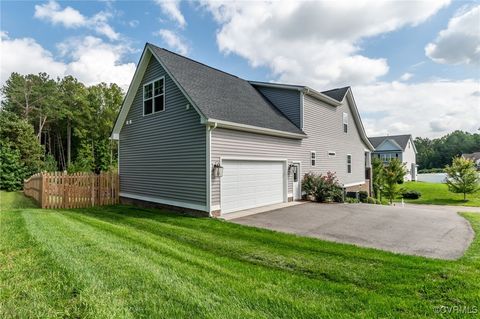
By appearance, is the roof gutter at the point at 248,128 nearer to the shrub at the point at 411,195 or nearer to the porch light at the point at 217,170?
the porch light at the point at 217,170

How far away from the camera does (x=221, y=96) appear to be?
Answer: 35.5 feet

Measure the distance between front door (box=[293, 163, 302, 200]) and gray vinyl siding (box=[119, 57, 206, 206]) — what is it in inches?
209

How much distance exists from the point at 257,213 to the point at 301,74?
38.3 ft

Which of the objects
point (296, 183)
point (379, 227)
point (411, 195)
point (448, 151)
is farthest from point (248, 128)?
point (448, 151)

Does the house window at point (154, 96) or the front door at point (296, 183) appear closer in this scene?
the house window at point (154, 96)

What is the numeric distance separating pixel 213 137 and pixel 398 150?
40457 mm

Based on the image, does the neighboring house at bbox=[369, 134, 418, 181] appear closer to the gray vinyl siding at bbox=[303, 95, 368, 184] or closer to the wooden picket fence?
the gray vinyl siding at bbox=[303, 95, 368, 184]

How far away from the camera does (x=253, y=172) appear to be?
10.4 metres

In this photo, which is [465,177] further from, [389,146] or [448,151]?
[448,151]

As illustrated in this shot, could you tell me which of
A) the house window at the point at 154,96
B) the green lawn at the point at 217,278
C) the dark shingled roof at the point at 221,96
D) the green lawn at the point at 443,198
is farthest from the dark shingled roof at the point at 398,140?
the green lawn at the point at 217,278

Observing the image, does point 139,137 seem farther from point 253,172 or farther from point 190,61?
point 253,172

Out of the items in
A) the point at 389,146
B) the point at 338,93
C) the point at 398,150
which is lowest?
the point at 398,150

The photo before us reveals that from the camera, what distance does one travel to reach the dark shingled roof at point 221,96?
9.45 meters

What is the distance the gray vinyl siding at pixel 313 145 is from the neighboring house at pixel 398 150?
24.0 metres
